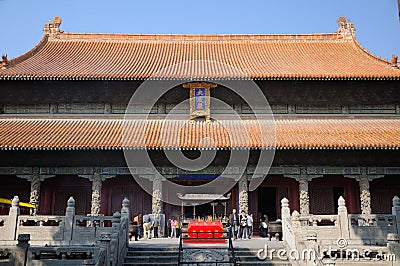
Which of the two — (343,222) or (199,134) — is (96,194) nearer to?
(199,134)

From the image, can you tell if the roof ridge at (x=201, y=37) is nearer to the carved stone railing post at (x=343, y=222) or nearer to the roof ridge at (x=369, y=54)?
the roof ridge at (x=369, y=54)

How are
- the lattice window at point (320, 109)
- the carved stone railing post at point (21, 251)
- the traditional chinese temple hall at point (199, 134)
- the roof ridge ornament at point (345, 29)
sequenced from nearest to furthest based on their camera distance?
the carved stone railing post at point (21, 251)
the traditional chinese temple hall at point (199, 134)
the lattice window at point (320, 109)
the roof ridge ornament at point (345, 29)

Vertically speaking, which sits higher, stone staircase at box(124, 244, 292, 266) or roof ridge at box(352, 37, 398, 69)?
roof ridge at box(352, 37, 398, 69)

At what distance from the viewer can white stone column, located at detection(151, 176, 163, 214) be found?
1762cm

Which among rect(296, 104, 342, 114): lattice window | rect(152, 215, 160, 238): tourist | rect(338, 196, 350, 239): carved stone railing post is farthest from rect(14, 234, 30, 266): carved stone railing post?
rect(296, 104, 342, 114): lattice window

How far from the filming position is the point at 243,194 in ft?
59.0

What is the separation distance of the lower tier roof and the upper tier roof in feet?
6.84

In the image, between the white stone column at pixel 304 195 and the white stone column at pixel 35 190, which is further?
the white stone column at pixel 304 195

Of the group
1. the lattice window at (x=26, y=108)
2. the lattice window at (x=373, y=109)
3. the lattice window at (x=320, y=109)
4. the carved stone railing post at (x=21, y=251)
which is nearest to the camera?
the carved stone railing post at (x=21, y=251)

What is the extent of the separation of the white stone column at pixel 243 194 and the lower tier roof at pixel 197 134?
199cm

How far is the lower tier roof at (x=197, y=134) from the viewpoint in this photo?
16.4m

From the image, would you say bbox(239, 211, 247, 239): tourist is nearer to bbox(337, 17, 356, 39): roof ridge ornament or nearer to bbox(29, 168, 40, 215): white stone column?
bbox(29, 168, 40, 215): white stone column

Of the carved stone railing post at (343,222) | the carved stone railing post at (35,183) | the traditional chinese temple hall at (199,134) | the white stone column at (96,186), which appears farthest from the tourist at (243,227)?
the carved stone railing post at (35,183)

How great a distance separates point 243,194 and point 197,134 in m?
3.25
